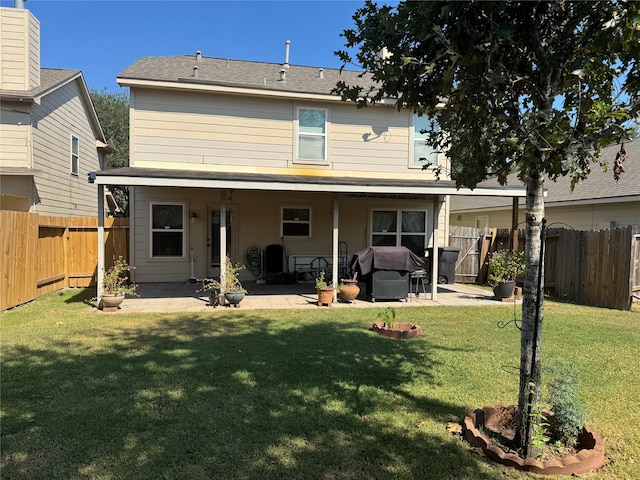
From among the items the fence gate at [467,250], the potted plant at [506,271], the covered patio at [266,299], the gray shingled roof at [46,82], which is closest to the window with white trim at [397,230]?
the fence gate at [467,250]

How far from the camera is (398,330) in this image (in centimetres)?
618

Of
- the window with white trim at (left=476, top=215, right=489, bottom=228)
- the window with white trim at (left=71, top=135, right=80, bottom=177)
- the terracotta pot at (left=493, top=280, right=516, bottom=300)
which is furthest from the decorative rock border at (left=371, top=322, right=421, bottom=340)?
the window with white trim at (left=476, top=215, right=489, bottom=228)

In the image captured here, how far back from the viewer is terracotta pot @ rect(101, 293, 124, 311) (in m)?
7.71

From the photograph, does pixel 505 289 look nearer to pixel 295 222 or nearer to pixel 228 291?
pixel 295 222

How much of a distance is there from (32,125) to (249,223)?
20.6 feet

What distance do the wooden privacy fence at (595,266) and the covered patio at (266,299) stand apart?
1.84 m

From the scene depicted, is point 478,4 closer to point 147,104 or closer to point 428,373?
point 428,373

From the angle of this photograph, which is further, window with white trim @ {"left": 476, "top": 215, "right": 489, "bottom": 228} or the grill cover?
window with white trim @ {"left": 476, "top": 215, "right": 489, "bottom": 228}

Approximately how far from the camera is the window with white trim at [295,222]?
473 inches

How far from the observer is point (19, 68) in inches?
434

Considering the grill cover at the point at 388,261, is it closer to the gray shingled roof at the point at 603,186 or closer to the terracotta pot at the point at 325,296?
the terracotta pot at the point at 325,296

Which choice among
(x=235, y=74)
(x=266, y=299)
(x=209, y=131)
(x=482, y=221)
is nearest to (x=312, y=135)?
(x=209, y=131)

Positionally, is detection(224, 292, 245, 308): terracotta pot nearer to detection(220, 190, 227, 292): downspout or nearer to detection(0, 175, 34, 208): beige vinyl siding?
detection(220, 190, 227, 292): downspout

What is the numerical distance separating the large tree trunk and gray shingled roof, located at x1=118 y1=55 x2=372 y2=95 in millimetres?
9062
